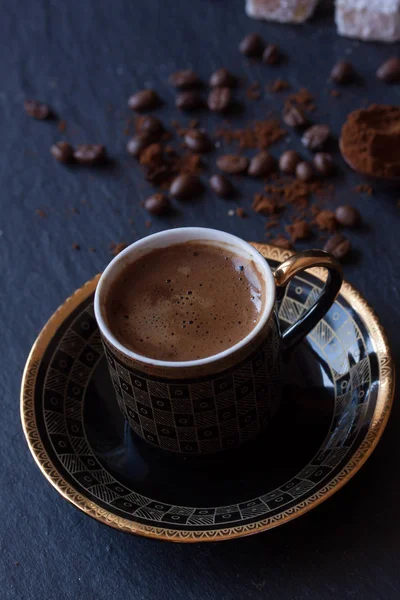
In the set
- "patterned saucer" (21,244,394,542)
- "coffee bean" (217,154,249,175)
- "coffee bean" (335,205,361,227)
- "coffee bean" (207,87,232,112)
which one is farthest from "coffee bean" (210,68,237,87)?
"patterned saucer" (21,244,394,542)

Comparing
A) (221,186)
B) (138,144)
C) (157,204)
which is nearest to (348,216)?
(221,186)

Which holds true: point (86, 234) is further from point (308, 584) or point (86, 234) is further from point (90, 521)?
point (308, 584)

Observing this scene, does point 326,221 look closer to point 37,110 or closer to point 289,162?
point 289,162

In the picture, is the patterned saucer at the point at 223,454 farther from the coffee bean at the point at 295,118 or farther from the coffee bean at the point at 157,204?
the coffee bean at the point at 295,118

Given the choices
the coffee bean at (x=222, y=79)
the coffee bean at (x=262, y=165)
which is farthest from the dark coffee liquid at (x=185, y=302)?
the coffee bean at (x=222, y=79)

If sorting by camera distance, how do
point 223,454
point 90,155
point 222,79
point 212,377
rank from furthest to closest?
point 222,79
point 90,155
point 223,454
point 212,377
